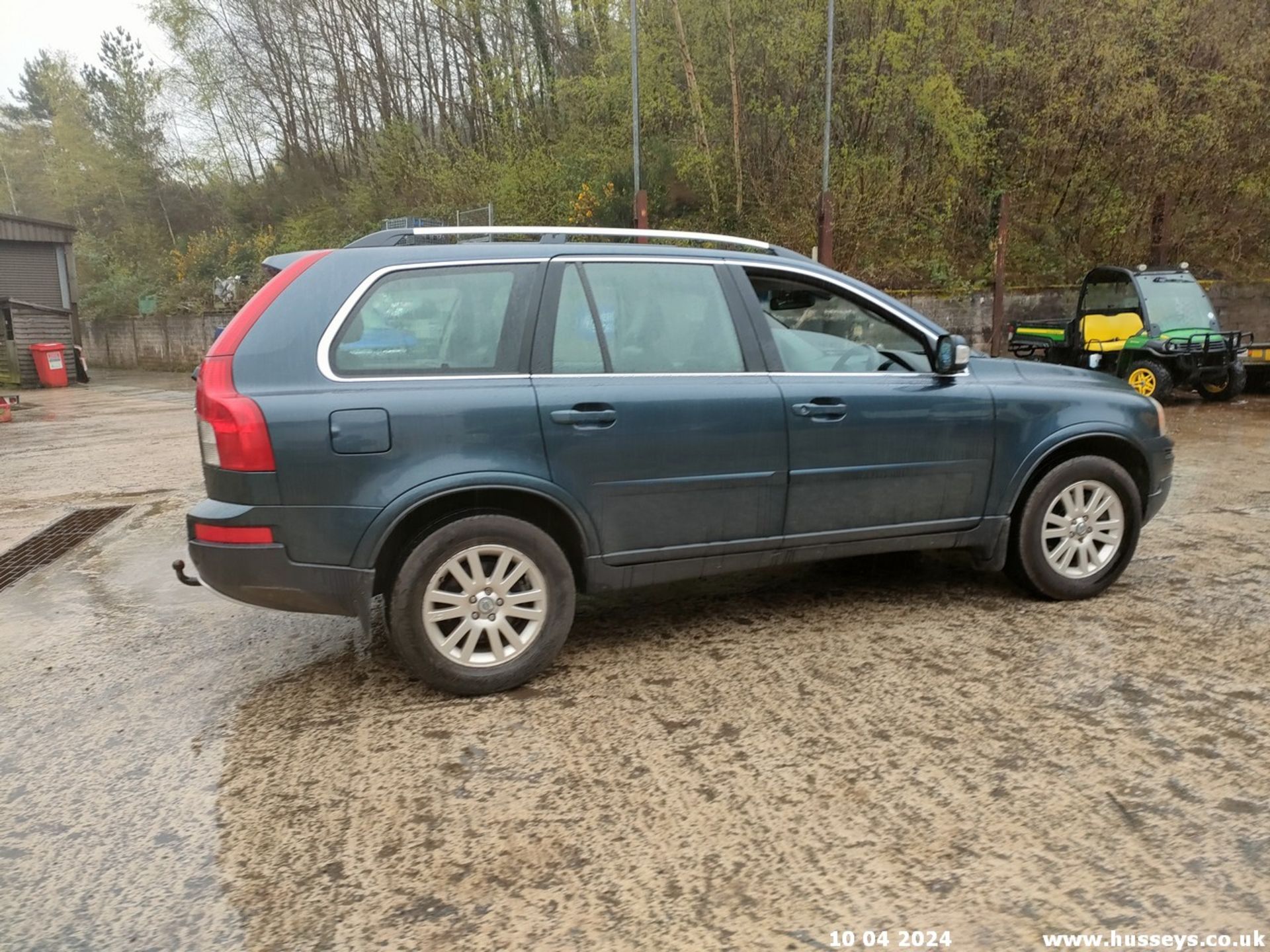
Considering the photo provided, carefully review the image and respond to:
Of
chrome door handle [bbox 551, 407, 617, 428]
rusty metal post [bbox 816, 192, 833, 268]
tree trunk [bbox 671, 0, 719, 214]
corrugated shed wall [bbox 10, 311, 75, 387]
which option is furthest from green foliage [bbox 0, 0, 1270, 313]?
chrome door handle [bbox 551, 407, 617, 428]

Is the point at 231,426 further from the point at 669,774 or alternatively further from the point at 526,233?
the point at 669,774

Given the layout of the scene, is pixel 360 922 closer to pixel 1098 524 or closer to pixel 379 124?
pixel 1098 524

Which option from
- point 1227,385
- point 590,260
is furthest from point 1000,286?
point 590,260

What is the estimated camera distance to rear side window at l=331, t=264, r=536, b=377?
3414 millimetres

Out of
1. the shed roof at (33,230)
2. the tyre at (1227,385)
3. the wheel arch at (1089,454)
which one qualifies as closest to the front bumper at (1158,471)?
the wheel arch at (1089,454)

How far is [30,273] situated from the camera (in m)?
24.3

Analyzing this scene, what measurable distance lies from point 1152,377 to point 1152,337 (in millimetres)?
508

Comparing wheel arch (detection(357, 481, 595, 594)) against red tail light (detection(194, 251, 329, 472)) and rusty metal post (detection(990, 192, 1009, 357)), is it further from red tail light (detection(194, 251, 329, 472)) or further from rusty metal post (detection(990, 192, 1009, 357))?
rusty metal post (detection(990, 192, 1009, 357))

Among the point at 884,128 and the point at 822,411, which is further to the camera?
the point at 884,128

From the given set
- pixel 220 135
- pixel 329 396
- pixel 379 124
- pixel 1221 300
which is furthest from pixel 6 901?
pixel 220 135

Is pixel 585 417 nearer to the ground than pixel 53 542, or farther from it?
farther from it

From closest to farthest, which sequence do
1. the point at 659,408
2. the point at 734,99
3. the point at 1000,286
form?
the point at 659,408
the point at 1000,286
the point at 734,99

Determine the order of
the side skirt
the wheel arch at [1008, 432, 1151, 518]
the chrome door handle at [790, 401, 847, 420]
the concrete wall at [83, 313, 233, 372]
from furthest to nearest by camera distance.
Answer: the concrete wall at [83, 313, 233, 372] < the wheel arch at [1008, 432, 1151, 518] < the chrome door handle at [790, 401, 847, 420] < the side skirt

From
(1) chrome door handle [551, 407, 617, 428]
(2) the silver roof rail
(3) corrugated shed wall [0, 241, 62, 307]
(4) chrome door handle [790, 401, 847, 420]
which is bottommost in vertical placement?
(4) chrome door handle [790, 401, 847, 420]
